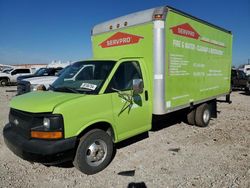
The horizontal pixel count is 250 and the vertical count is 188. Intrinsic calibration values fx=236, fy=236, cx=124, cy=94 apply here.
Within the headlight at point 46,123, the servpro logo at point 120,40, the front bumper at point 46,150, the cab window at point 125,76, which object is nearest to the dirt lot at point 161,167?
the front bumper at point 46,150

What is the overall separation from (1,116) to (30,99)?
5.92 meters

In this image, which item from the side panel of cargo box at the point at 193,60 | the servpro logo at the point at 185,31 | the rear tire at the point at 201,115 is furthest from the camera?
the rear tire at the point at 201,115

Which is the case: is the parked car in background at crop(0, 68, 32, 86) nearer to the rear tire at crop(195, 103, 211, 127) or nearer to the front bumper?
the rear tire at crop(195, 103, 211, 127)

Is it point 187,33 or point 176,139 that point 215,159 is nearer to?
point 176,139

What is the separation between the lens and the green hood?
3811 millimetres

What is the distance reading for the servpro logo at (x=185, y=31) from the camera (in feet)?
18.5

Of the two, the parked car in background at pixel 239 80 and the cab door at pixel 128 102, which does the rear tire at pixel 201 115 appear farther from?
the parked car in background at pixel 239 80

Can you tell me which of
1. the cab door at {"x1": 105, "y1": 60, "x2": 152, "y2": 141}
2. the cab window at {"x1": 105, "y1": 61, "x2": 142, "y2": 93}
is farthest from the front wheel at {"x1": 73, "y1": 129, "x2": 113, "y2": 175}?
the cab window at {"x1": 105, "y1": 61, "x2": 142, "y2": 93}

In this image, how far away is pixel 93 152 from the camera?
14.4 feet

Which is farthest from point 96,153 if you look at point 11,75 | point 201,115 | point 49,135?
point 11,75

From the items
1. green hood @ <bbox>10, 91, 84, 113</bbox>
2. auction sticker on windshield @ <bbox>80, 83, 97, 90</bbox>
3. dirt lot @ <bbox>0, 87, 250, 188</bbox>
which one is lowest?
dirt lot @ <bbox>0, 87, 250, 188</bbox>

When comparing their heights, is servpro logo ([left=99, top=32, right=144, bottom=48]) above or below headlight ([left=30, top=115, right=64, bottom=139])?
above

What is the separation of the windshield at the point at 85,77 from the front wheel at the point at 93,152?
32.5 inches

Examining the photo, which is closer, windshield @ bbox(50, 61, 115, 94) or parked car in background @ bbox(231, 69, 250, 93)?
windshield @ bbox(50, 61, 115, 94)
